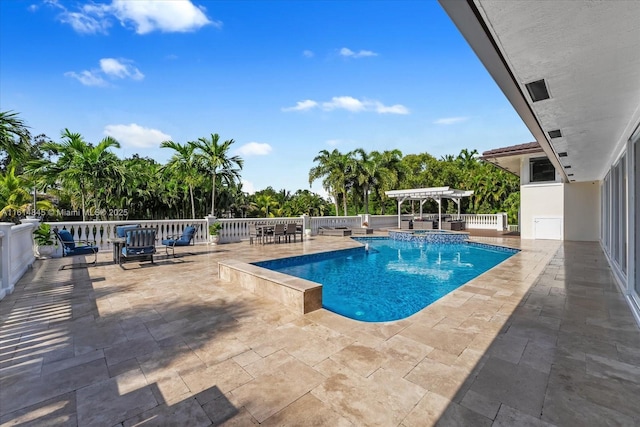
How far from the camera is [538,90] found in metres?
3.52

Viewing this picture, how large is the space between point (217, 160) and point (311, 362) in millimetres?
15855

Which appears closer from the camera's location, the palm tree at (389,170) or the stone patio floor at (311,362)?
the stone patio floor at (311,362)

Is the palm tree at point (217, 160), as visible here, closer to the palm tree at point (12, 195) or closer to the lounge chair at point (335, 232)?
the lounge chair at point (335, 232)

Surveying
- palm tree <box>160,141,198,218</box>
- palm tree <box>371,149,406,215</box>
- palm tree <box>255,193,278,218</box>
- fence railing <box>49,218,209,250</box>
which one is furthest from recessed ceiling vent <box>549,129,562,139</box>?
palm tree <box>255,193,278,218</box>

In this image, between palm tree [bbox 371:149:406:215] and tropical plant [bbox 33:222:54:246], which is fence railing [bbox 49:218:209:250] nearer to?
tropical plant [bbox 33:222:54:246]

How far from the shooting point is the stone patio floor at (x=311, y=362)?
2.29 meters

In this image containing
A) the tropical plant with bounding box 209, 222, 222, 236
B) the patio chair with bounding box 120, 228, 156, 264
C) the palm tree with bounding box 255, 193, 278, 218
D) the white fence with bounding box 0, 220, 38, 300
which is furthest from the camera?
the palm tree with bounding box 255, 193, 278, 218

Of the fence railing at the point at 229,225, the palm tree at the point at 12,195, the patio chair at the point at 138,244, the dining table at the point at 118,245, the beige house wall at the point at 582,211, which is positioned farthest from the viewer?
the beige house wall at the point at 582,211

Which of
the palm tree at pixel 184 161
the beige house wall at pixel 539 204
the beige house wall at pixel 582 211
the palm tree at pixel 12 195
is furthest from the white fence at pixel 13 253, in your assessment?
the beige house wall at pixel 582 211

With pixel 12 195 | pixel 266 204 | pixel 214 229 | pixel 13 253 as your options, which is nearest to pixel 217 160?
pixel 214 229

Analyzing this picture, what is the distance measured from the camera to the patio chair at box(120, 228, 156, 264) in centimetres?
816

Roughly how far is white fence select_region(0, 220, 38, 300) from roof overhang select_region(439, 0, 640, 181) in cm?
765

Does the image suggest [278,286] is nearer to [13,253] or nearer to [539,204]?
[13,253]

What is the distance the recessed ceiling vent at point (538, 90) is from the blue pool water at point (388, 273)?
406 centimetres
